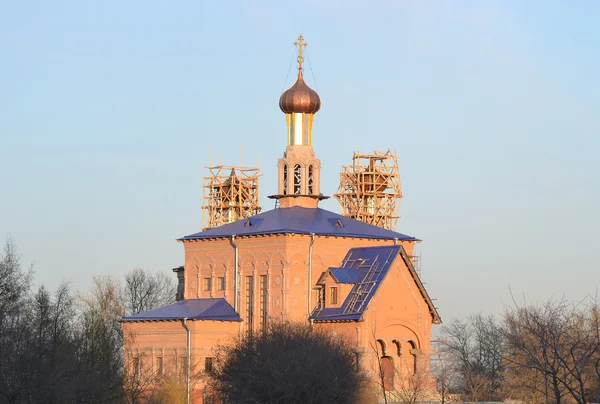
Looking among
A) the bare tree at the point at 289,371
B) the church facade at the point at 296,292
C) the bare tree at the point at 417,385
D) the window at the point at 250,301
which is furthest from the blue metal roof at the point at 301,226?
the bare tree at the point at 289,371

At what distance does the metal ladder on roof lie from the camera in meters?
59.5

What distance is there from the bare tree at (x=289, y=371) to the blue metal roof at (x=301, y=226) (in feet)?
33.2

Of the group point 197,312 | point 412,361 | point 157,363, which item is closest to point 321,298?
point 412,361

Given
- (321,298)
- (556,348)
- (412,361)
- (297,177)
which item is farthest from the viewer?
(297,177)

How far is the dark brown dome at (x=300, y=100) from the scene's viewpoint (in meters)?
65.4

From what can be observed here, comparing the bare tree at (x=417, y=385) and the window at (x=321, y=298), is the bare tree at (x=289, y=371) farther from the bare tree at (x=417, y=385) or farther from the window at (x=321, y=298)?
the window at (x=321, y=298)

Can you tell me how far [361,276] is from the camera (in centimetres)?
6069

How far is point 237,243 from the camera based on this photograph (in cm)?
6316

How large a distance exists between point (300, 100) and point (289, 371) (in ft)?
68.0

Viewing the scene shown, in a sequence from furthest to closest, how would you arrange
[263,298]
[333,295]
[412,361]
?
1. [263,298]
2. [412,361]
3. [333,295]

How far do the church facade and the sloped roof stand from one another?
51mm

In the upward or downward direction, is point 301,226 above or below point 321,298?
above

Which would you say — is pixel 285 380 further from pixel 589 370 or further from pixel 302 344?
pixel 589 370

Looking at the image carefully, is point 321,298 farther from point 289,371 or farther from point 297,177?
point 289,371
